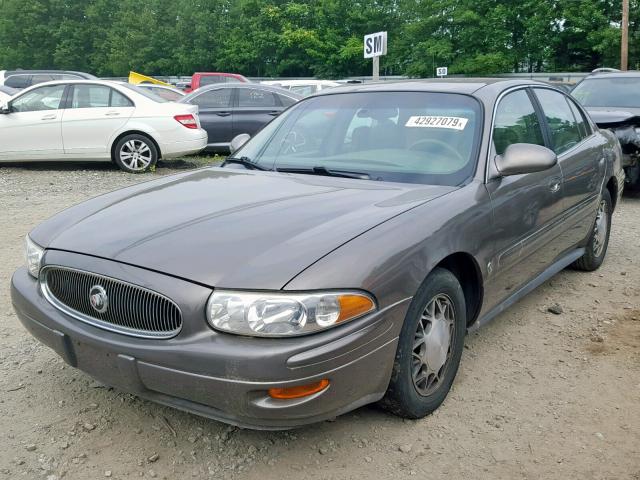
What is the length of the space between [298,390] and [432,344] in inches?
32.9

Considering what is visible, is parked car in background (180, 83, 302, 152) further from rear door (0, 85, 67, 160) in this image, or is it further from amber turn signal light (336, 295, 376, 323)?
amber turn signal light (336, 295, 376, 323)

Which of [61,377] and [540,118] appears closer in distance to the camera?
[61,377]

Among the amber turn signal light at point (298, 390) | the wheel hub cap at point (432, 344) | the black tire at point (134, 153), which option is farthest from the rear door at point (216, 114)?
the amber turn signal light at point (298, 390)

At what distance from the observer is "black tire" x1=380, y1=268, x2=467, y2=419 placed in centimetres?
268

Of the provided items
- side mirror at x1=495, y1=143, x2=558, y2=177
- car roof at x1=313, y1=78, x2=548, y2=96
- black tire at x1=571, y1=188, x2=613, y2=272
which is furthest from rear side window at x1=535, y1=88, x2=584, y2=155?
side mirror at x1=495, y1=143, x2=558, y2=177

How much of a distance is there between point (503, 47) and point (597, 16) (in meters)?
5.62

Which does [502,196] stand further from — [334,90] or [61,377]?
[61,377]

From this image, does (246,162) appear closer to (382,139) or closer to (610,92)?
(382,139)

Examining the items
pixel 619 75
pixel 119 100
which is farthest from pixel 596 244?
pixel 119 100

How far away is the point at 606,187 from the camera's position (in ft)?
16.9

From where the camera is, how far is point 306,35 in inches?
1747

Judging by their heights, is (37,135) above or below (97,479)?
above

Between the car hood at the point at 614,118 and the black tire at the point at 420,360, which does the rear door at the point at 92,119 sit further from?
the black tire at the point at 420,360

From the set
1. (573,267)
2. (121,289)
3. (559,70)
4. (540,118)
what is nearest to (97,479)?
(121,289)
